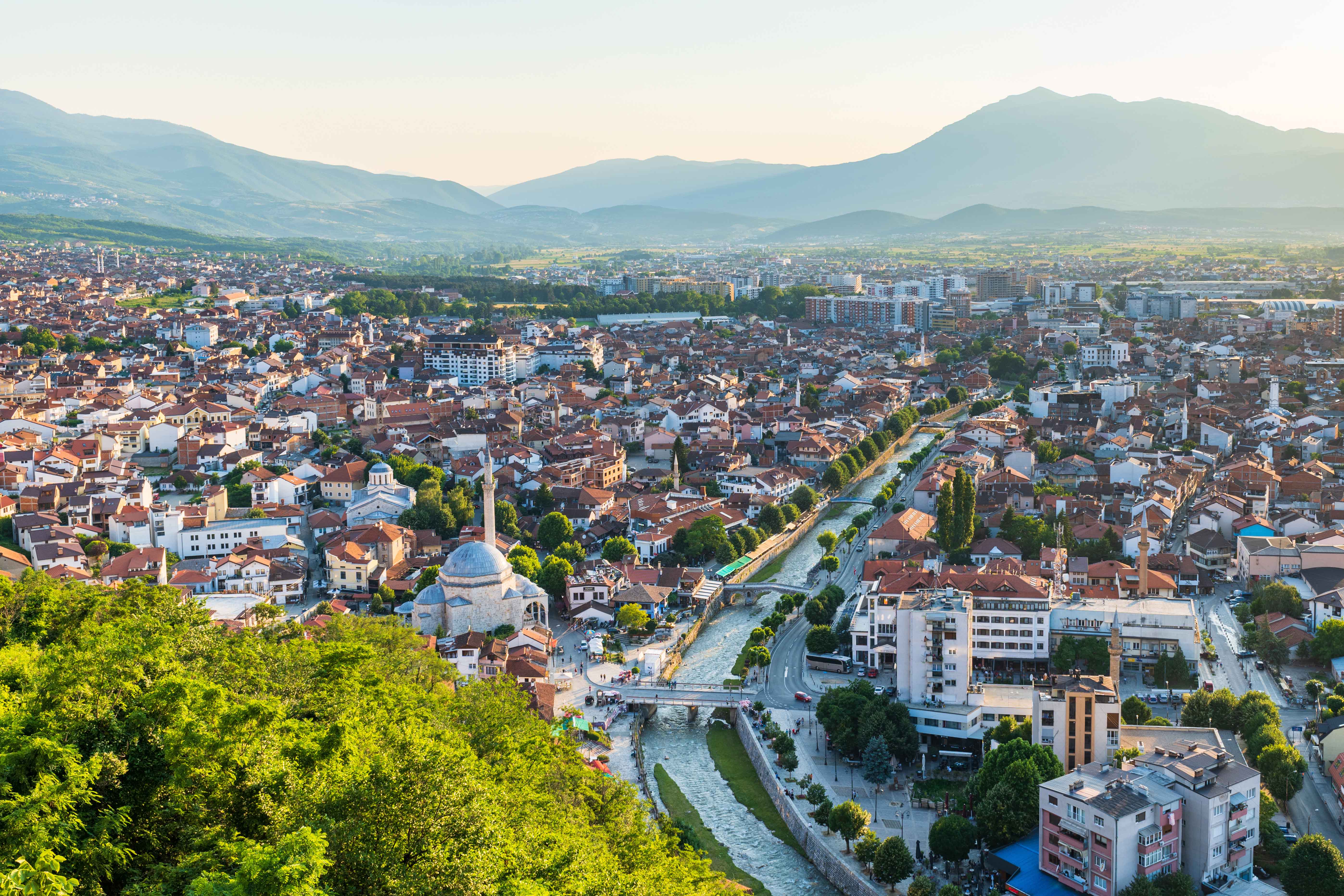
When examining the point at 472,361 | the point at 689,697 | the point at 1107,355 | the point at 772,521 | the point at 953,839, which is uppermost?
the point at 1107,355

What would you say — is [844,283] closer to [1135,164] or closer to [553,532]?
[553,532]

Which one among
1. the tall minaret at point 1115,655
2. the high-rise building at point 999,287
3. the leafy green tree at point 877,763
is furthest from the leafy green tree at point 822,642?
the high-rise building at point 999,287

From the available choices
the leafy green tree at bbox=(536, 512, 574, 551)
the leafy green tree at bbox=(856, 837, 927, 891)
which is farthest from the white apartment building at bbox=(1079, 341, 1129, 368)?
the leafy green tree at bbox=(856, 837, 927, 891)

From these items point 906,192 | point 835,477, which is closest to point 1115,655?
point 835,477

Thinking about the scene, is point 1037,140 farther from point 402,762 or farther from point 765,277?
point 402,762

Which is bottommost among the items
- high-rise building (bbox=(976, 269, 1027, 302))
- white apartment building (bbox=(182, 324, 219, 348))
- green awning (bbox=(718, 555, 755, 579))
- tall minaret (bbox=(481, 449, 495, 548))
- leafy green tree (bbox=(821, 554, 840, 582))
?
green awning (bbox=(718, 555, 755, 579))

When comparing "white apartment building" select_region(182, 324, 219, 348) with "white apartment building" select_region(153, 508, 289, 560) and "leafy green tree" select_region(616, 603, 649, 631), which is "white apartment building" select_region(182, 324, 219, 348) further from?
"leafy green tree" select_region(616, 603, 649, 631)

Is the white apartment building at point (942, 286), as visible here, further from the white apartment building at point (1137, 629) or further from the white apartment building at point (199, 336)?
the white apartment building at point (1137, 629)
